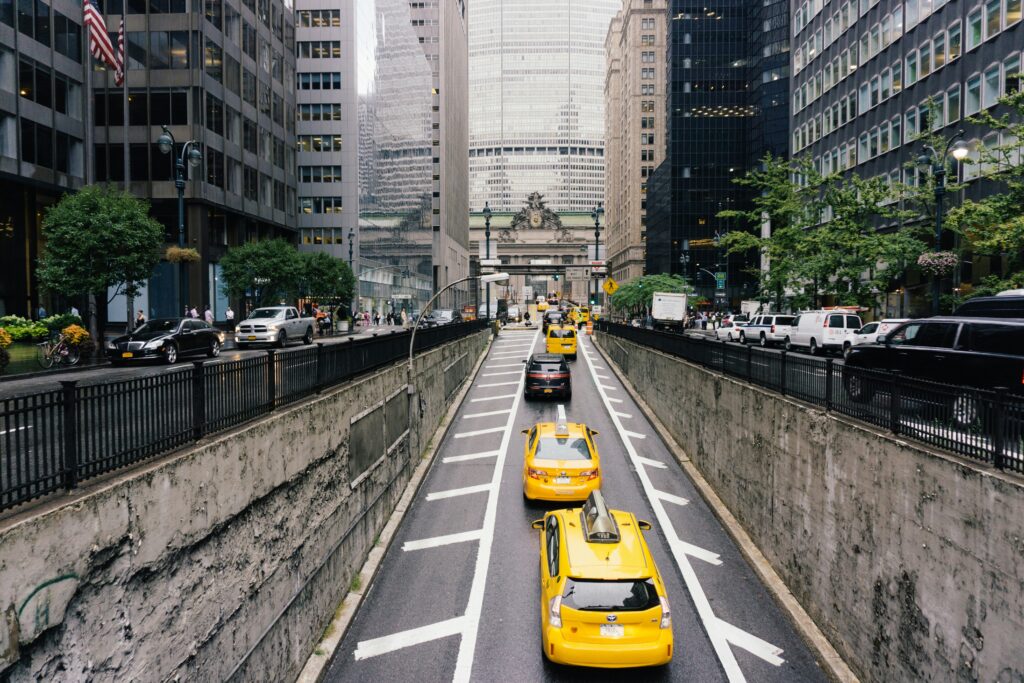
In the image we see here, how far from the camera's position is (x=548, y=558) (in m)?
11.2

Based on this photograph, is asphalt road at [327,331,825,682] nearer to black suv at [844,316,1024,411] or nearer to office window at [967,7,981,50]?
black suv at [844,316,1024,411]

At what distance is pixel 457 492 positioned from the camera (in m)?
19.4

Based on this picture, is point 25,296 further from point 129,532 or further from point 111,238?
point 129,532

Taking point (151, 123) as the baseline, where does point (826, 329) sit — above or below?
below

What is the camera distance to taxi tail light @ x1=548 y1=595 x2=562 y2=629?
9.63 m

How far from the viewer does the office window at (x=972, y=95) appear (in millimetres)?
35312

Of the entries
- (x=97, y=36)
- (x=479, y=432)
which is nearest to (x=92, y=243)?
(x=97, y=36)

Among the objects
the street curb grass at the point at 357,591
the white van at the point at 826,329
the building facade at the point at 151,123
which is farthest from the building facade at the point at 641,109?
the street curb grass at the point at 357,591

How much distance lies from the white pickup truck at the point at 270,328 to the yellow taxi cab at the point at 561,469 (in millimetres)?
18543

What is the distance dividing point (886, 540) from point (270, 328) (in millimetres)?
28182

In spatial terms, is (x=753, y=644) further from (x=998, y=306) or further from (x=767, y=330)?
(x=767, y=330)

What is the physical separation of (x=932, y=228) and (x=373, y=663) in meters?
35.5

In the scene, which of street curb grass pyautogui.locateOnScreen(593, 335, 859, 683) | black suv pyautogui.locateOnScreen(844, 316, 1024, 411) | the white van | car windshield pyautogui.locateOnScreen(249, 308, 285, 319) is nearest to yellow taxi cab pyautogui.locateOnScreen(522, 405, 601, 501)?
street curb grass pyautogui.locateOnScreen(593, 335, 859, 683)

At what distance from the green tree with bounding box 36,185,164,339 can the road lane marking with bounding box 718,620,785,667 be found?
2760 centimetres
